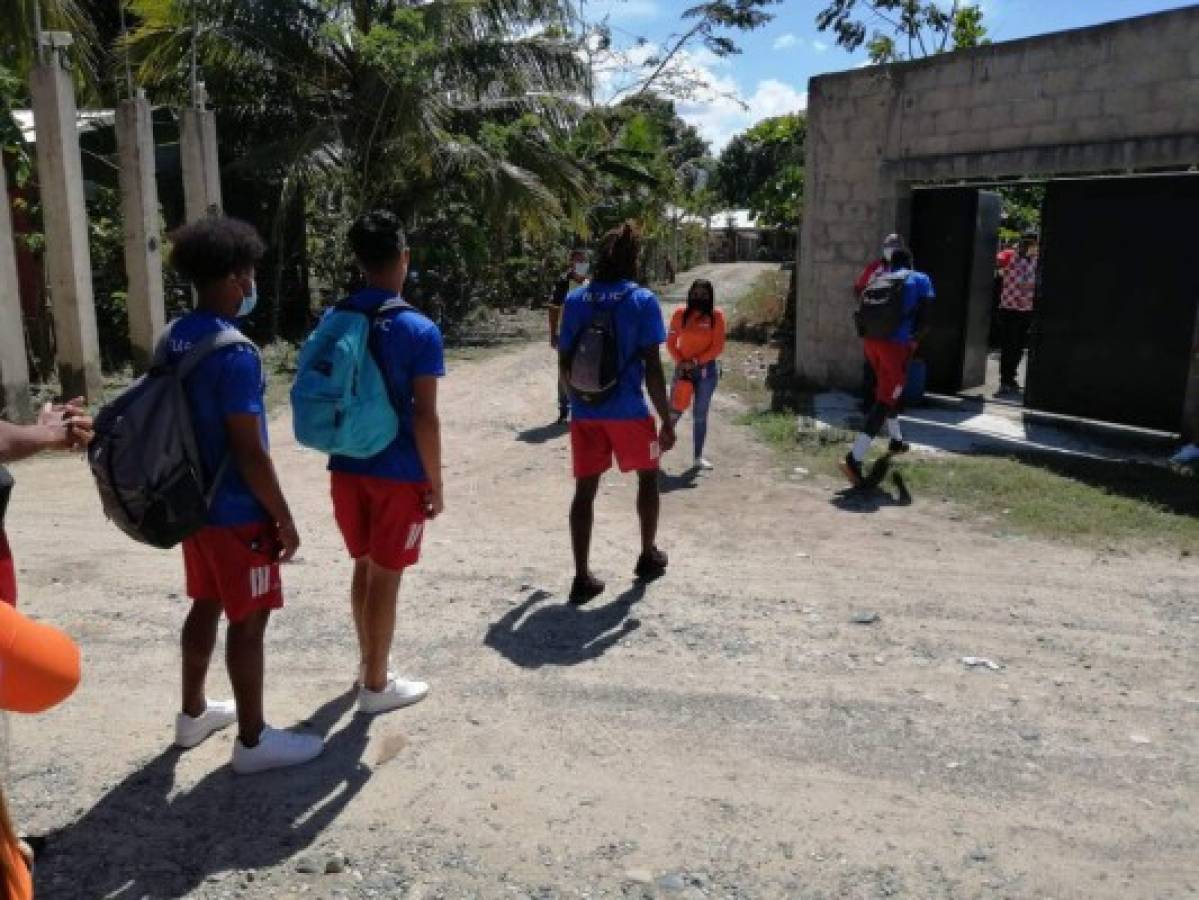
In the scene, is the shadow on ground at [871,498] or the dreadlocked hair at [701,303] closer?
the shadow on ground at [871,498]

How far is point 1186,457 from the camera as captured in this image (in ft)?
26.3

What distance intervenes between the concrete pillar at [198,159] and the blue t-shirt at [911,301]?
7.65 meters

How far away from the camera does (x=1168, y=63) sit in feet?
26.7

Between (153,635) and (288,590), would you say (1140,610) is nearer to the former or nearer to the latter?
(288,590)

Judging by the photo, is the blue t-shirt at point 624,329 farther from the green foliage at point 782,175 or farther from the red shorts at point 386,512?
the green foliage at point 782,175

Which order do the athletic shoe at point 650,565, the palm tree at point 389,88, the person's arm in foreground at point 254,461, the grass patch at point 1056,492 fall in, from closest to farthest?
the person's arm in foreground at point 254,461 → the athletic shoe at point 650,565 → the grass patch at point 1056,492 → the palm tree at point 389,88

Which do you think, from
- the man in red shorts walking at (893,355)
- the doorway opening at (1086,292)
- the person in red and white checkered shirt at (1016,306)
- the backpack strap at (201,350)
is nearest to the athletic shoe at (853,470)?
the man in red shorts walking at (893,355)

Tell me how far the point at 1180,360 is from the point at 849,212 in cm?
349

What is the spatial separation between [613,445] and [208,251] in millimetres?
A: 2299

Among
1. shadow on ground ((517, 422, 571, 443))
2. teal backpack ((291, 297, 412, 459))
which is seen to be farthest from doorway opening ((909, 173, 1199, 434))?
teal backpack ((291, 297, 412, 459))

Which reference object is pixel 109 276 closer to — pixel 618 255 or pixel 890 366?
pixel 890 366

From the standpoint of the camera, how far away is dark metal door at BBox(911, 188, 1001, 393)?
1059cm

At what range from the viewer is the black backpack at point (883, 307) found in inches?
284

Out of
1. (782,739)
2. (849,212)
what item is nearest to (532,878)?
(782,739)
